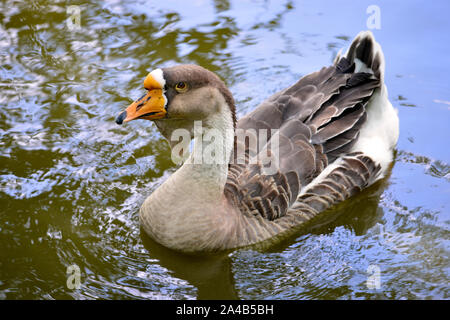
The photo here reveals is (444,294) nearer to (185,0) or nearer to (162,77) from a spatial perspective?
(162,77)

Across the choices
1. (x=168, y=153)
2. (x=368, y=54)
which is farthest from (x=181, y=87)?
(x=368, y=54)

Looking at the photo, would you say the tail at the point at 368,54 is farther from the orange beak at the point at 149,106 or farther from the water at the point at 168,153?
the orange beak at the point at 149,106

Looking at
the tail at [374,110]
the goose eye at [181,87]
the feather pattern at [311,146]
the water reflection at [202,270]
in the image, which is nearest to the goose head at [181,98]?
the goose eye at [181,87]

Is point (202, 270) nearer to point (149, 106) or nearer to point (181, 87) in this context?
point (149, 106)

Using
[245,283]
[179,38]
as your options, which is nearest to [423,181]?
[245,283]

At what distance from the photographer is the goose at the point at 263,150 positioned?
18.0 feet

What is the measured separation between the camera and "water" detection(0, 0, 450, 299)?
225 inches

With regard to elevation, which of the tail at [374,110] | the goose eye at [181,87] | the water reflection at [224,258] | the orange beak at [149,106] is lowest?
the water reflection at [224,258]

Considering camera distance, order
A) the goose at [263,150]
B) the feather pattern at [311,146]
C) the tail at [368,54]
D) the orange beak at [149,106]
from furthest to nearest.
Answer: the tail at [368,54]
the feather pattern at [311,146]
the goose at [263,150]
the orange beak at [149,106]

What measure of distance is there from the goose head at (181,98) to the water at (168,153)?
140cm

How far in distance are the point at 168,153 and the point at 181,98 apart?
2046 millimetres

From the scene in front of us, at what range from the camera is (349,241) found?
6.30 meters

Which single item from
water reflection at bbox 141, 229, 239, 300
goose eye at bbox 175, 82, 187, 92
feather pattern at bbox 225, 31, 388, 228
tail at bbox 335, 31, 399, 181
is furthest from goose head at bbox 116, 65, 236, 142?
tail at bbox 335, 31, 399, 181

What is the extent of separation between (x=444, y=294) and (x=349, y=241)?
110cm
